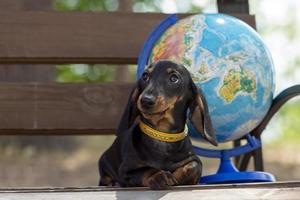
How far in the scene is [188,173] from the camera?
115 inches

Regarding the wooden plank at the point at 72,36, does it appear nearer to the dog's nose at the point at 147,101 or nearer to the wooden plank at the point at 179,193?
the dog's nose at the point at 147,101

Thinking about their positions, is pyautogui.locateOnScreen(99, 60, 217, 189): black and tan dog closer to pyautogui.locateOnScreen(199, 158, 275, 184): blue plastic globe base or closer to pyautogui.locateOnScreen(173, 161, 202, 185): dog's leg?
pyautogui.locateOnScreen(173, 161, 202, 185): dog's leg

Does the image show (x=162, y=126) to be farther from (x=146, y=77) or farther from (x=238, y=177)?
(x=238, y=177)

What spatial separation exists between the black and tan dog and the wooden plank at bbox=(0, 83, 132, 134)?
89cm

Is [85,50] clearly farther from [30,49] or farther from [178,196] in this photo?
[178,196]

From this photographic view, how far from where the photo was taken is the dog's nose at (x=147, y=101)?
2838 millimetres

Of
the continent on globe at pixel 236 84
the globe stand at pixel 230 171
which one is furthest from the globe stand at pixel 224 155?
the continent on globe at pixel 236 84

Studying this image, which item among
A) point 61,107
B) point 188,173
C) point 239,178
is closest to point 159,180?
point 188,173

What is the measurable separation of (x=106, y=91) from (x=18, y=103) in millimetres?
425

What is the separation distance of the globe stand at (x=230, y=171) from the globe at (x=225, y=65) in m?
0.07

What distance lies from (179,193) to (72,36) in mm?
1759

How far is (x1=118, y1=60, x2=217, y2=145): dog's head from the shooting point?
2930 mm

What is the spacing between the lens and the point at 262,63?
3438 millimetres

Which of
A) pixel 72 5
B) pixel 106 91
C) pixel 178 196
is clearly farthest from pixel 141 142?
pixel 72 5
